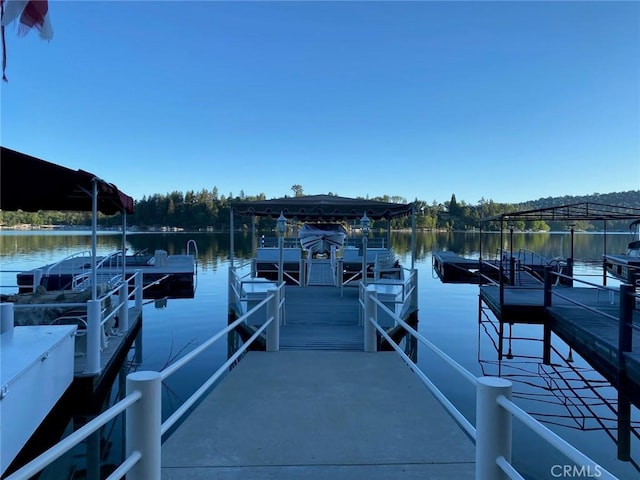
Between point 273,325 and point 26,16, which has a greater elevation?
point 26,16

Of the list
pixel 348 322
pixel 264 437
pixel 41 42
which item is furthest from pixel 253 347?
pixel 41 42

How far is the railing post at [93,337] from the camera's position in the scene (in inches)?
218

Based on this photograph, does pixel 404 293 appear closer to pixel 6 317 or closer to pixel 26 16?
pixel 6 317

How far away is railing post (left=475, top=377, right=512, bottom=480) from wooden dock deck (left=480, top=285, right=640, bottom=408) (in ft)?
16.2

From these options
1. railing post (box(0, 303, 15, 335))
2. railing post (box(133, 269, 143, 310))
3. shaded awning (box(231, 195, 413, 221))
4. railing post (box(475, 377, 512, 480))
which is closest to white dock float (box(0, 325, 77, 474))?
railing post (box(0, 303, 15, 335))

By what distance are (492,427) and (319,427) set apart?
67.3 inches

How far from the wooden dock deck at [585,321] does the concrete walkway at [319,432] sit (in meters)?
3.57

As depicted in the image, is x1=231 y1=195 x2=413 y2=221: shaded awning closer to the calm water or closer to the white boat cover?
the calm water

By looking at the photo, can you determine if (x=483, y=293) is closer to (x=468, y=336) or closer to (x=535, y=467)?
(x=468, y=336)

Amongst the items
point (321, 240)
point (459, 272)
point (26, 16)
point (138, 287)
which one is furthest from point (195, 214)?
point (26, 16)

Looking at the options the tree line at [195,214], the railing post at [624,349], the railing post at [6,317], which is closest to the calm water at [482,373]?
the railing post at [624,349]

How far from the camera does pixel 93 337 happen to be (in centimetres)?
558

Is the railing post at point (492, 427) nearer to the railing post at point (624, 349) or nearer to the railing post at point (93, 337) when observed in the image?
the railing post at point (624, 349)

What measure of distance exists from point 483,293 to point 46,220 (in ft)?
439
